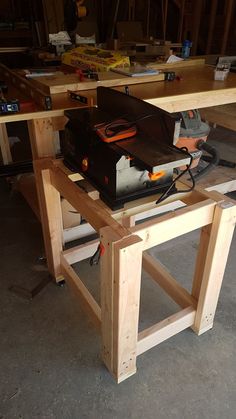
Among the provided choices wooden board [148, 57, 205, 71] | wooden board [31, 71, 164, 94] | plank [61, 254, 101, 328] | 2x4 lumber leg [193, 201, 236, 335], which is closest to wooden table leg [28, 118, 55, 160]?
wooden board [31, 71, 164, 94]

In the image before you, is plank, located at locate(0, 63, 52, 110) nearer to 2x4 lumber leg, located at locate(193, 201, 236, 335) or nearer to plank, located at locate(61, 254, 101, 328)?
plank, located at locate(61, 254, 101, 328)

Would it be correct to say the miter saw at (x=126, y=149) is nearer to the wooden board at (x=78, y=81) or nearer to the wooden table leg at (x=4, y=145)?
the wooden board at (x=78, y=81)

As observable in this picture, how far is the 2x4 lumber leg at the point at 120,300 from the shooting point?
0.93 m

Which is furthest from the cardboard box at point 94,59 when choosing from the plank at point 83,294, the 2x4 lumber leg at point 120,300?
the 2x4 lumber leg at point 120,300

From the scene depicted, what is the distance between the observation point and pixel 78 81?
173 cm

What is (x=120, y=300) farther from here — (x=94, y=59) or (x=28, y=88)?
(x=94, y=59)

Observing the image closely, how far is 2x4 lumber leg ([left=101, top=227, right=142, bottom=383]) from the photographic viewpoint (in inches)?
36.7

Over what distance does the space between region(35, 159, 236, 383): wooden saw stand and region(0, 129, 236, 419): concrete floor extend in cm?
8

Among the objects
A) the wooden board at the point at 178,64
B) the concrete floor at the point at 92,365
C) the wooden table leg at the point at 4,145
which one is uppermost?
the wooden board at the point at 178,64

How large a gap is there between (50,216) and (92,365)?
66 centimetres

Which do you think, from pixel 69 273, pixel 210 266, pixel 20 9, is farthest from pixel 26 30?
pixel 210 266

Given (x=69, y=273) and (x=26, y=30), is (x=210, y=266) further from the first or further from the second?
(x=26, y=30)

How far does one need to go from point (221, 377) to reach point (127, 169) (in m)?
0.91

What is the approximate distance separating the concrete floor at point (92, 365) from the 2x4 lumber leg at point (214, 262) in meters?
0.11
